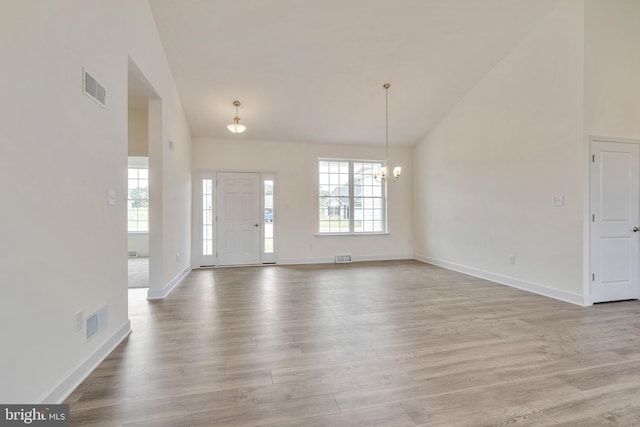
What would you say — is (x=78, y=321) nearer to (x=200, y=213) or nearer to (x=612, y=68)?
(x=200, y=213)

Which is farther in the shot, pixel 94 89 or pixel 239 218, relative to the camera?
pixel 239 218

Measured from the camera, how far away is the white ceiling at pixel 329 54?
3.75 m

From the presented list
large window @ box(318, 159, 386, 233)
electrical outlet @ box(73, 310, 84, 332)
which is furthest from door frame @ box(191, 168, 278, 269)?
electrical outlet @ box(73, 310, 84, 332)

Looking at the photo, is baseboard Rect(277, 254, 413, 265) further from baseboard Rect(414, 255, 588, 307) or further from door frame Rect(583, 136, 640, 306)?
door frame Rect(583, 136, 640, 306)

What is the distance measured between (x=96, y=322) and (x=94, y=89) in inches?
70.9

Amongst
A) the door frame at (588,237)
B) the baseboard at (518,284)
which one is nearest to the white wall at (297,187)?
the baseboard at (518,284)

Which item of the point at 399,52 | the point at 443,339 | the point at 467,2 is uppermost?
the point at 467,2

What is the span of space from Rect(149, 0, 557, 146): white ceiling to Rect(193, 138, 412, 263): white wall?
0.56 metres

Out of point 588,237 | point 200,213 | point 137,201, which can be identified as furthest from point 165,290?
point 588,237

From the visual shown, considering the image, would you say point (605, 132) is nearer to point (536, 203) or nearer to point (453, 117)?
point (536, 203)

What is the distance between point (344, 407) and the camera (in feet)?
5.64

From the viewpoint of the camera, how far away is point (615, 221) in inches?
149

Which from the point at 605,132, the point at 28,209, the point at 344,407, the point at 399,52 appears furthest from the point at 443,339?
the point at 399,52

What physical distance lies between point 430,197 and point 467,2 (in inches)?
150
